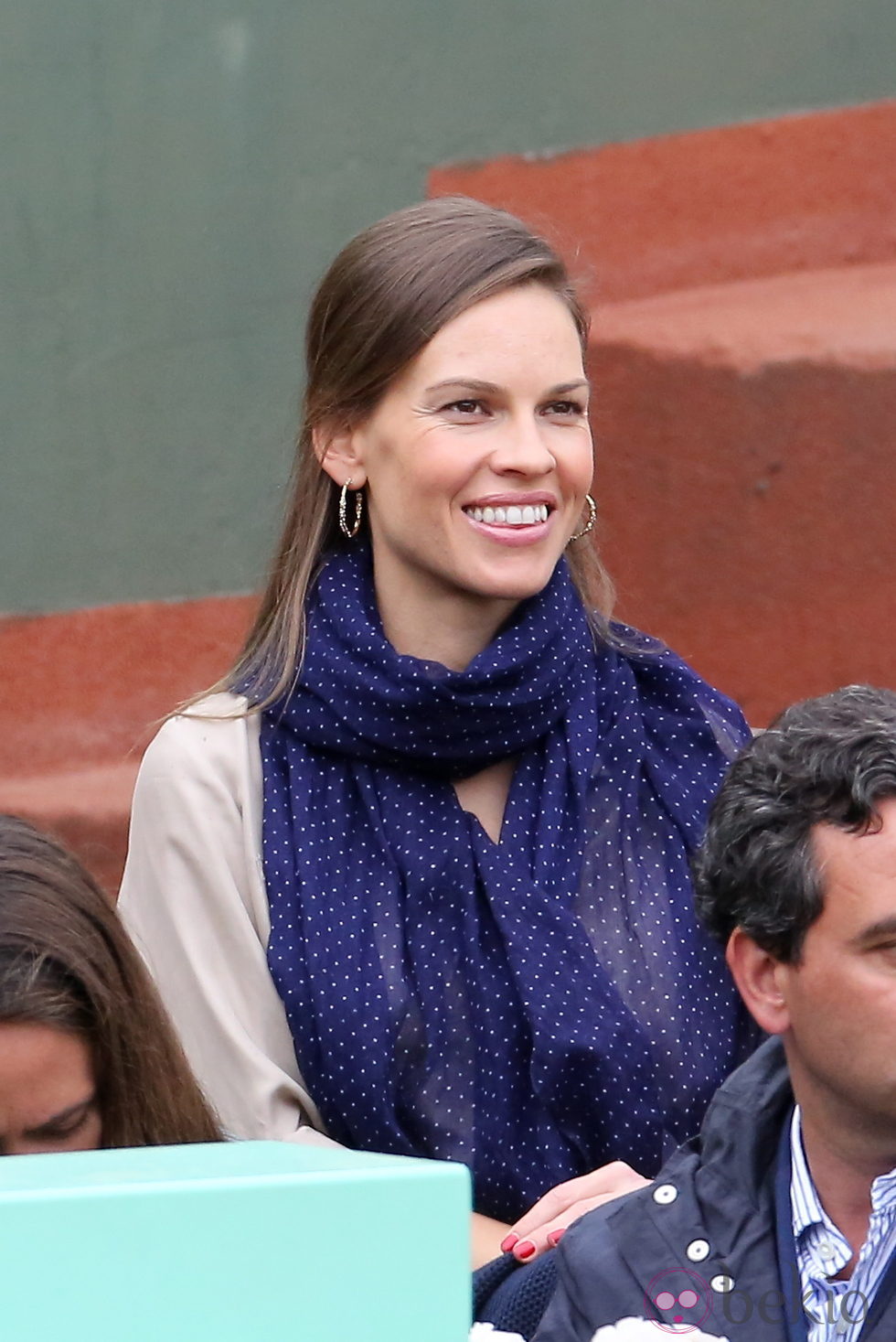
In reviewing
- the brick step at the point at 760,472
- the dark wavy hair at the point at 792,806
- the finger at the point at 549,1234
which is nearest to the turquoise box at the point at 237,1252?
the dark wavy hair at the point at 792,806

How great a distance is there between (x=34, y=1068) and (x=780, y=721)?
2.19 feet

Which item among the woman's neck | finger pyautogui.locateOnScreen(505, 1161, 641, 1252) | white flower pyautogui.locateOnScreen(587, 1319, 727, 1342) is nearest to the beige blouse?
the woman's neck

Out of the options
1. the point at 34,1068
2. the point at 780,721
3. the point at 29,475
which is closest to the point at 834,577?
the point at 29,475

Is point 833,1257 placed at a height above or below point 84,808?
above

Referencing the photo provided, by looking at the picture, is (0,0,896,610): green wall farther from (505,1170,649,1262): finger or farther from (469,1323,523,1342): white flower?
(469,1323,523,1342): white flower

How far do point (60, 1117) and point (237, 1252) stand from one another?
822 millimetres

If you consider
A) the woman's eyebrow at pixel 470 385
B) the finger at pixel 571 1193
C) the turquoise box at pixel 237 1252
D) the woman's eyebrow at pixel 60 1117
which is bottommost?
the finger at pixel 571 1193

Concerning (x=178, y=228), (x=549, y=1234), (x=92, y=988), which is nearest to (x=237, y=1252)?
(x=92, y=988)

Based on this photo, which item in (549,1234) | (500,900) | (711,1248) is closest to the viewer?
(711,1248)

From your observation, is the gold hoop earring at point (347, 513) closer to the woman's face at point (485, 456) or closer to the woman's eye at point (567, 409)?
the woman's face at point (485, 456)

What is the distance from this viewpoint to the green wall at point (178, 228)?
3324 mm

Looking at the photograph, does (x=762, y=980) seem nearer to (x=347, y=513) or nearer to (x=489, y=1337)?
(x=489, y=1337)

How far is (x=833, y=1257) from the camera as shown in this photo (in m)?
1.56

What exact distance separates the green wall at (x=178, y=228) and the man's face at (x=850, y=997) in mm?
1906
